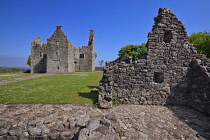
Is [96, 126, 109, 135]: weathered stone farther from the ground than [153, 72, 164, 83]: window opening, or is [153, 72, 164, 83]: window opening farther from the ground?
[153, 72, 164, 83]: window opening

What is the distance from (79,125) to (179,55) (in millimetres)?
7394

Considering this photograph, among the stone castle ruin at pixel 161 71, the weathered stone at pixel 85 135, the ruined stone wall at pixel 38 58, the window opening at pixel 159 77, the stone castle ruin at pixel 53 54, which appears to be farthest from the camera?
the ruined stone wall at pixel 38 58

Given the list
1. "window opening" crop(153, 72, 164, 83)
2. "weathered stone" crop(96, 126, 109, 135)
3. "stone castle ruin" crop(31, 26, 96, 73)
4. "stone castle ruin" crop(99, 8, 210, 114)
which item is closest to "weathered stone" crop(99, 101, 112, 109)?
"stone castle ruin" crop(99, 8, 210, 114)

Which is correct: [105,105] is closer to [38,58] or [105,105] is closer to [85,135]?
[85,135]

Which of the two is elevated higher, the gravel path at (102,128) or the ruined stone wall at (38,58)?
the ruined stone wall at (38,58)

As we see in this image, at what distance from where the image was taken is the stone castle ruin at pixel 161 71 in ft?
24.4

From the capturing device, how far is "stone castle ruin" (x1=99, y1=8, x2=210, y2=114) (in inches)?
293

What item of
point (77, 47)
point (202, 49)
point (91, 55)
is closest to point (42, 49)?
point (77, 47)

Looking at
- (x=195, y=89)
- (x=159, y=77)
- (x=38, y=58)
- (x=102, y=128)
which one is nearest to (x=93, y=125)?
(x=102, y=128)

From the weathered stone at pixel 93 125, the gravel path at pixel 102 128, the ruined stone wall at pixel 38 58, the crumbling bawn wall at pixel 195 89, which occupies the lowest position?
the gravel path at pixel 102 128

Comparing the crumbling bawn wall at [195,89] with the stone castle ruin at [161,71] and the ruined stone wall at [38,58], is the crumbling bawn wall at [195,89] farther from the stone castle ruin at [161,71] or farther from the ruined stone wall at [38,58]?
the ruined stone wall at [38,58]

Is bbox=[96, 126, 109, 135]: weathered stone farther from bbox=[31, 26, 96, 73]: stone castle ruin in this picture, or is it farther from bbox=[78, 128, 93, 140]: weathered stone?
bbox=[31, 26, 96, 73]: stone castle ruin

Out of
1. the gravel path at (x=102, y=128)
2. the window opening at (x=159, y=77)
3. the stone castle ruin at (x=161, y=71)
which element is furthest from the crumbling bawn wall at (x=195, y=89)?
the gravel path at (x=102, y=128)

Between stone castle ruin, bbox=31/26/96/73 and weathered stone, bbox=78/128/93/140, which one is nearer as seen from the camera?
weathered stone, bbox=78/128/93/140
